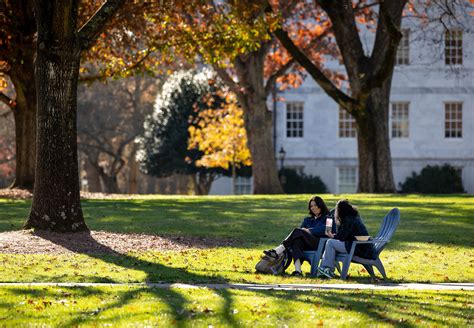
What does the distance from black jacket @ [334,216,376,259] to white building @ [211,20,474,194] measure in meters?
36.4

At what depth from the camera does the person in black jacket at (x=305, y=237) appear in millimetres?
14469

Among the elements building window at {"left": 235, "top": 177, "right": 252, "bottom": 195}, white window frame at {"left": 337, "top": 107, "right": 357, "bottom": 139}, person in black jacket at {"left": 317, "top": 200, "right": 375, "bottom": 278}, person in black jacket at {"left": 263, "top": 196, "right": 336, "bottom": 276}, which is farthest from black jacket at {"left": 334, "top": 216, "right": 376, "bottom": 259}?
building window at {"left": 235, "top": 177, "right": 252, "bottom": 195}

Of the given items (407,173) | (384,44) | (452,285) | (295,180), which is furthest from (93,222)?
(407,173)

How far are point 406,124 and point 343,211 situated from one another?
123 feet

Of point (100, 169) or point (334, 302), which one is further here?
point (100, 169)

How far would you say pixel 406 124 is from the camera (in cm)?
5075

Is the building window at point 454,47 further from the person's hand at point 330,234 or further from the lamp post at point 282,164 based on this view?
the person's hand at point 330,234

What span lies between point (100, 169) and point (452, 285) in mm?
46359

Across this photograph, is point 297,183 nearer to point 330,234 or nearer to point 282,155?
point 282,155

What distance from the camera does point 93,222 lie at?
72.7 ft

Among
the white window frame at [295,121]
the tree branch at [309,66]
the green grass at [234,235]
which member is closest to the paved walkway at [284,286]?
the green grass at [234,235]

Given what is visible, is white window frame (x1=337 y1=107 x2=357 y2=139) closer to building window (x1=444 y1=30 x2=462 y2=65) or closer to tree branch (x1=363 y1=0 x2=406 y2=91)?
building window (x1=444 y1=30 x2=462 y2=65)

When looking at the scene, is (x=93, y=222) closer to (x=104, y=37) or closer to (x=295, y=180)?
(x=104, y=37)

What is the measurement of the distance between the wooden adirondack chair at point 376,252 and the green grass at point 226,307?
1798 millimetres
